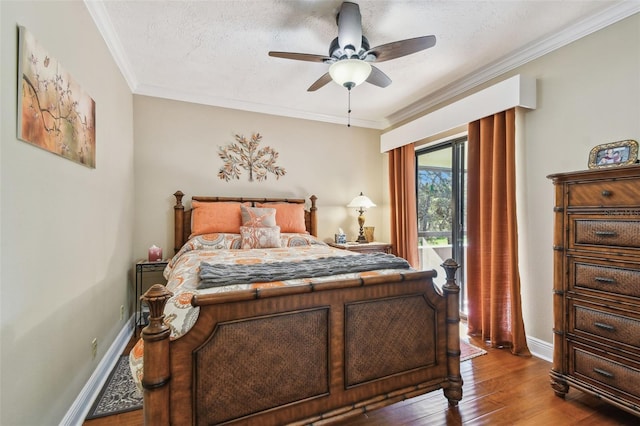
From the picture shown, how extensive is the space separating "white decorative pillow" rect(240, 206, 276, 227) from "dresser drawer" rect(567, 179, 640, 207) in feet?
8.51

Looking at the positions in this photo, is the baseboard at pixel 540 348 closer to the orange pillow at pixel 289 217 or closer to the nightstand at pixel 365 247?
the nightstand at pixel 365 247

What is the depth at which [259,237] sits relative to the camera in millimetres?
3197

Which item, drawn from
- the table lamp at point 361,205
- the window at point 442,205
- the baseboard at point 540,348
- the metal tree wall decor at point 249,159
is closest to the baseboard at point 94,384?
the metal tree wall decor at point 249,159

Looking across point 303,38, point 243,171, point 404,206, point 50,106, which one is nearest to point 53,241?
point 50,106

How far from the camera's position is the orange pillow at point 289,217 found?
371 centimetres

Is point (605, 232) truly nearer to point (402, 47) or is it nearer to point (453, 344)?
point (453, 344)

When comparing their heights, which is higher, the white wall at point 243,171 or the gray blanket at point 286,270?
the white wall at point 243,171

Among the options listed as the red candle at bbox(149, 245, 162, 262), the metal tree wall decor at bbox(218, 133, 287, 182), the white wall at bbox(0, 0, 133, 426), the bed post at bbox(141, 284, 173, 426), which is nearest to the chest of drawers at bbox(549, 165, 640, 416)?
the bed post at bbox(141, 284, 173, 426)

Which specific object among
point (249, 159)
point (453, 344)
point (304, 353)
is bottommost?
point (453, 344)

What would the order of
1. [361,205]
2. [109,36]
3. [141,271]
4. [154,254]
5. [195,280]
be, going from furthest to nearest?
[361,205] < [154,254] < [141,271] < [109,36] < [195,280]

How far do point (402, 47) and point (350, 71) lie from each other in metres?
0.39

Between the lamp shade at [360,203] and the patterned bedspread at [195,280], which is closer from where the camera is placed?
the patterned bedspread at [195,280]

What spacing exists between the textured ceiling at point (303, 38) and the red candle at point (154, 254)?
1.76 metres

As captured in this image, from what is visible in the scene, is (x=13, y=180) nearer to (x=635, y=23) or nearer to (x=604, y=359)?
(x=604, y=359)
